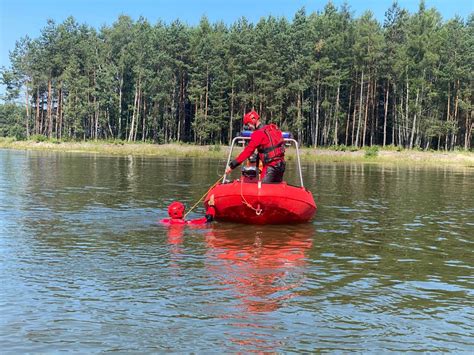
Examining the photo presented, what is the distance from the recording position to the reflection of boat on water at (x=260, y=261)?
745 cm

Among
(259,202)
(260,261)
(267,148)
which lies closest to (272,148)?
(267,148)

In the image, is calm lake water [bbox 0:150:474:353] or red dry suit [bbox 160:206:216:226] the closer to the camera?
calm lake water [bbox 0:150:474:353]

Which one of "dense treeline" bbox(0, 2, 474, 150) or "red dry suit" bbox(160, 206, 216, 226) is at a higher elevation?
"dense treeline" bbox(0, 2, 474, 150)

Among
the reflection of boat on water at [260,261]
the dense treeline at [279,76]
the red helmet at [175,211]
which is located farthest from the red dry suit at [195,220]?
the dense treeline at [279,76]

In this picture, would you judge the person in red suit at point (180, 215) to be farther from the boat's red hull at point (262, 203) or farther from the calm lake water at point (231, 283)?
the calm lake water at point (231, 283)

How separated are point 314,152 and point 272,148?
48893 millimetres

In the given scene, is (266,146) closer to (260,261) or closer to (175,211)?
(175,211)

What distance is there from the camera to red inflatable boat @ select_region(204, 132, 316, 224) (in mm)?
13219

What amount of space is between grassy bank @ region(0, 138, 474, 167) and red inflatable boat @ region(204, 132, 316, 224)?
39.5 metres

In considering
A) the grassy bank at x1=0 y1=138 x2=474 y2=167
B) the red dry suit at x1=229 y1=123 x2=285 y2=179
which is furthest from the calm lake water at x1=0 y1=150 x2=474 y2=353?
the grassy bank at x1=0 y1=138 x2=474 y2=167

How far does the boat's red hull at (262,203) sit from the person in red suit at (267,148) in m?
0.39

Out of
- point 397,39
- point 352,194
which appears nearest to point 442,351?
point 352,194

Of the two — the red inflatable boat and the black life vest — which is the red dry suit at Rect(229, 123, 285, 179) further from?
the red inflatable boat

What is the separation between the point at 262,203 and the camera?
1320 centimetres
